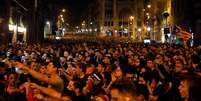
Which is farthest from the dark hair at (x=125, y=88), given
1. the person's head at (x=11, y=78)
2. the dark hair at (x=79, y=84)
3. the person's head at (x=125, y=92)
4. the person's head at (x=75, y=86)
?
the person's head at (x=11, y=78)

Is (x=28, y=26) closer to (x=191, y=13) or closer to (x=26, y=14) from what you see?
(x=26, y=14)

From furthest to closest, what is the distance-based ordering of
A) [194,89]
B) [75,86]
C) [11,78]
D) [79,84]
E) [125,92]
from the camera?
1. [11,78]
2. [79,84]
3. [75,86]
4. [194,89]
5. [125,92]

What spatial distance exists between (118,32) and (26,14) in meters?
122

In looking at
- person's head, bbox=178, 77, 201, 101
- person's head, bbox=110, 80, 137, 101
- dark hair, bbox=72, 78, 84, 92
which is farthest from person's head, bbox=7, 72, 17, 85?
person's head, bbox=110, 80, 137, 101

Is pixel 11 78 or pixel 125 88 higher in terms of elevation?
pixel 125 88

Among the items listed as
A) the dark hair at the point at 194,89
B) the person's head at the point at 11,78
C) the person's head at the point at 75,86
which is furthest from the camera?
the person's head at the point at 11,78

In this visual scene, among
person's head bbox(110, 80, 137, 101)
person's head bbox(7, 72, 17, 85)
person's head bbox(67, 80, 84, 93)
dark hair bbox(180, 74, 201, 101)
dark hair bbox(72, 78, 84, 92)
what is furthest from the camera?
person's head bbox(7, 72, 17, 85)

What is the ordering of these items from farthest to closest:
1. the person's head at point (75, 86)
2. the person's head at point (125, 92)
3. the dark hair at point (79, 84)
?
the dark hair at point (79, 84)
the person's head at point (75, 86)
the person's head at point (125, 92)

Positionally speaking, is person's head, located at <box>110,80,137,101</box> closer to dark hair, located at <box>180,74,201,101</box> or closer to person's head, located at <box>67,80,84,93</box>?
dark hair, located at <box>180,74,201,101</box>

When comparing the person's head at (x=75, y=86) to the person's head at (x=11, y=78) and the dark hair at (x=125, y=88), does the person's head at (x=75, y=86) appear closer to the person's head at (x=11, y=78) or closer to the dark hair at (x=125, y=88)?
the person's head at (x=11, y=78)

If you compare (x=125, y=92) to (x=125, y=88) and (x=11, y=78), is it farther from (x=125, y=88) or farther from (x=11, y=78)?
(x=11, y=78)

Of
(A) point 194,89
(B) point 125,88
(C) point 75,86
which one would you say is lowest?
(C) point 75,86

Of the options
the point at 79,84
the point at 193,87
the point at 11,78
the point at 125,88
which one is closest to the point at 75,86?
the point at 79,84

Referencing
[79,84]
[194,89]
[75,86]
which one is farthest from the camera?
[79,84]
